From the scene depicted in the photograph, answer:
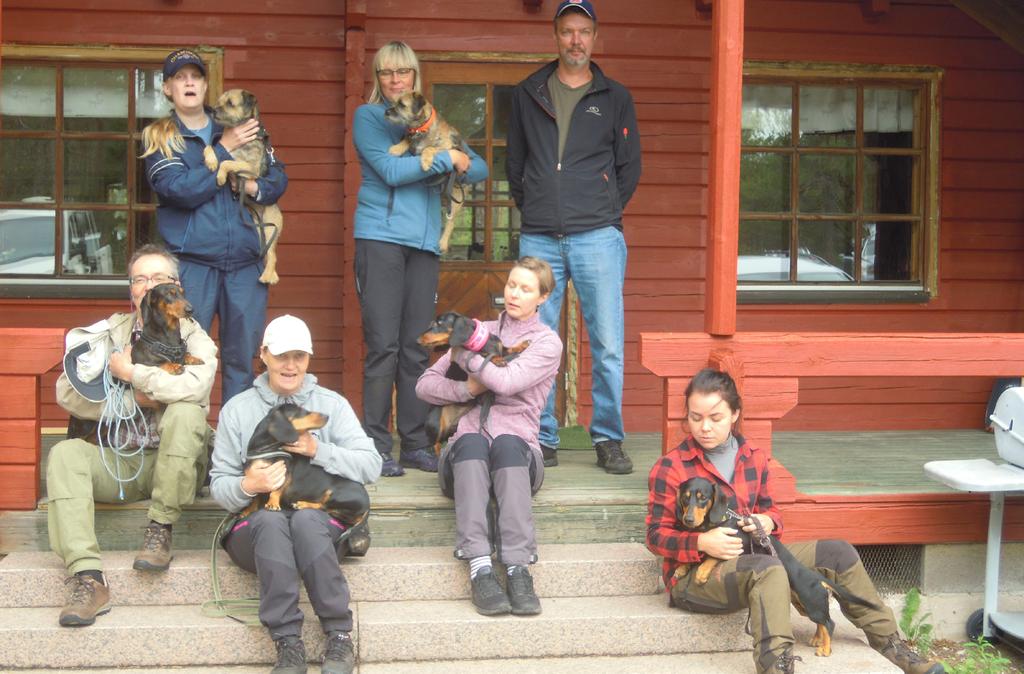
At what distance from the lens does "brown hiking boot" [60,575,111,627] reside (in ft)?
12.3

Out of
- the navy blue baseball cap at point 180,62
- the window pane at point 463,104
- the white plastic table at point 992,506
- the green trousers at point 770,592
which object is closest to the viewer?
the green trousers at point 770,592

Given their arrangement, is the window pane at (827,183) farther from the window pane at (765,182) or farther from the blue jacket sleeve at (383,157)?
the blue jacket sleeve at (383,157)

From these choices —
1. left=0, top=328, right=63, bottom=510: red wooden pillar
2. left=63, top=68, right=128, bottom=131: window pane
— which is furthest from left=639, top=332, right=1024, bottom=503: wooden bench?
left=63, top=68, right=128, bottom=131: window pane

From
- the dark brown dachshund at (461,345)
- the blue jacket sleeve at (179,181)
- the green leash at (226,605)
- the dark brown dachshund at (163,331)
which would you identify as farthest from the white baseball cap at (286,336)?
the blue jacket sleeve at (179,181)

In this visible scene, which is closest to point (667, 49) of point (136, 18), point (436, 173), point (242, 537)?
point (436, 173)

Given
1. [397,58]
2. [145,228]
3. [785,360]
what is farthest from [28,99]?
[785,360]

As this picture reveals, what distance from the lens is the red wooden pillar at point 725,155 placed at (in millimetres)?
4508

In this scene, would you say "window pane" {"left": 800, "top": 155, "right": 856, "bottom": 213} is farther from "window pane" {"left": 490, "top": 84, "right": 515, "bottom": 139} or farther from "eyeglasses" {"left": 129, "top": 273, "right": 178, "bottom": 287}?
"eyeglasses" {"left": 129, "top": 273, "right": 178, "bottom": 287}

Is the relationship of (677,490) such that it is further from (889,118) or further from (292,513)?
(889,118)

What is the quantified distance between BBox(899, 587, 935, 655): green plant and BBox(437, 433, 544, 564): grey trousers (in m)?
1.79

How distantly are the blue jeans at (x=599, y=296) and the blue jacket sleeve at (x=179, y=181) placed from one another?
132cm

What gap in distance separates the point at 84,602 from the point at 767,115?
4.54 metres

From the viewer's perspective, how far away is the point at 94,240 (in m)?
6.23

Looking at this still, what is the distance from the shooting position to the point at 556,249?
4953 millimetres
